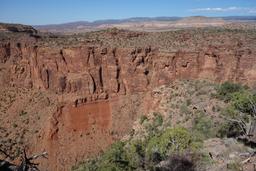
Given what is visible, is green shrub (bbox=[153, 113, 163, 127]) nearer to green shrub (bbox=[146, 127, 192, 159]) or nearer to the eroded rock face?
the eroded rock face

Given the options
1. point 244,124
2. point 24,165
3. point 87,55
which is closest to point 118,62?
point 87,55

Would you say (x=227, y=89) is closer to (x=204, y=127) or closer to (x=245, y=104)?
(x=204, y=127)

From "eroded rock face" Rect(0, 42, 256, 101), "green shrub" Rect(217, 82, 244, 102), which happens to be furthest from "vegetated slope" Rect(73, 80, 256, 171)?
"eroded rock face" Rect(0, 42, 256, 101)

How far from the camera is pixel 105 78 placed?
143 feet

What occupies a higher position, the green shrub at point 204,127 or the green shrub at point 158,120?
the green shrub at point 204,127

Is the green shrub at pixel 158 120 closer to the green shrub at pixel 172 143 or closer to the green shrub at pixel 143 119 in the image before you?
the green shrub at pixel 143 119

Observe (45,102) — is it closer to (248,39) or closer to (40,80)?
(40,80)

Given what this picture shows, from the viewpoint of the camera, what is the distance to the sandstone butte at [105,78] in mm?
39375

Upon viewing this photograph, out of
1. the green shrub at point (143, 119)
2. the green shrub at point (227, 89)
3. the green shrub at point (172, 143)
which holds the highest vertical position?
the green shrub at point (227, 89)

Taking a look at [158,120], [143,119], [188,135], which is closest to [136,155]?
[188,135]

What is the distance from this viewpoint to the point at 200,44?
42.5m

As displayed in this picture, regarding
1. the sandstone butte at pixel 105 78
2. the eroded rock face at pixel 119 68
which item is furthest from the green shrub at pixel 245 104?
the eroded rock face at pixel 119 68

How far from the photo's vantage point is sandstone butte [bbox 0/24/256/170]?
39.4 meters

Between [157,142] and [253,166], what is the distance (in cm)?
967
